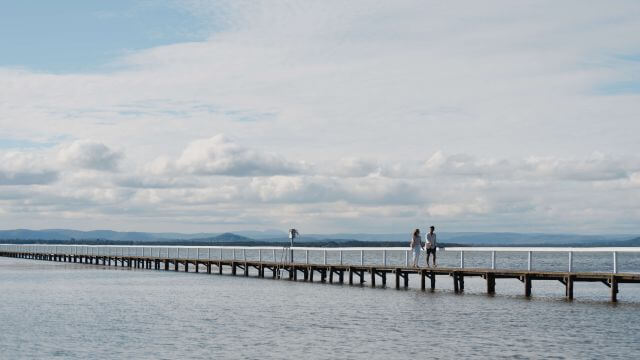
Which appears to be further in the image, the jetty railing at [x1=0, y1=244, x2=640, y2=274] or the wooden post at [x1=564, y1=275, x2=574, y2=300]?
the wooden post at [x1=564, y1=275, x2=574, y2=300]

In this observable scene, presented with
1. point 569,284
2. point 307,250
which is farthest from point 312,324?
point 307,250

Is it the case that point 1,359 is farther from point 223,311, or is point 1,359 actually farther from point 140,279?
point 140,279

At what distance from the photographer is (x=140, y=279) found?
6438 centimetres

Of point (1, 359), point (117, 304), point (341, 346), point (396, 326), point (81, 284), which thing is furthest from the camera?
point (81, 284)

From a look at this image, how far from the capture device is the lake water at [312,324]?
27.0 meters

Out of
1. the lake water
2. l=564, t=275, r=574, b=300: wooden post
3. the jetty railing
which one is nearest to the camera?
the lake water

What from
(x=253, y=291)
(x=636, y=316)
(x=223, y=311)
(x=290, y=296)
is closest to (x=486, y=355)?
(x=636, y=316)

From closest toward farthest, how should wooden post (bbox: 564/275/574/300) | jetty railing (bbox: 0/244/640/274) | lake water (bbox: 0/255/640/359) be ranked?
lake water (bbox: 0/255/640/359), jetty railing (bbox: 0/244/640/274), wooden post (bbox: 564/275/574/300)

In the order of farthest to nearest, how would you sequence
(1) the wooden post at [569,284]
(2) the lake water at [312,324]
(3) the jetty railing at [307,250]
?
(1) the wooden post at [569,284]
(3) the jetty railing at [307,250]
(2) the lake water at [312,324]

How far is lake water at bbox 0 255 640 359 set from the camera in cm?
2702

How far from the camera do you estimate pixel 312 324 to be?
110 ft

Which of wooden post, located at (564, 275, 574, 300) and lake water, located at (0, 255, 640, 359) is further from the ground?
wooden post, located at (564, 275, 574, 300)

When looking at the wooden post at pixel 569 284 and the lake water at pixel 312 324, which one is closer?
the lake water at pixel 312 324

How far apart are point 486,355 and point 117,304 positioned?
21.6 m
